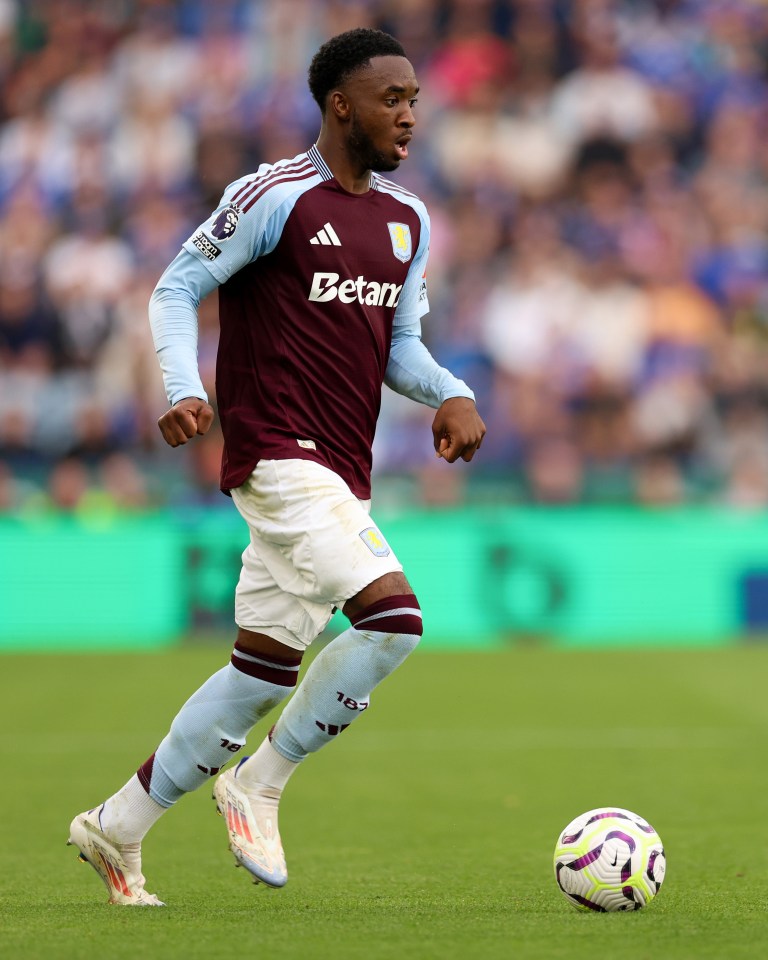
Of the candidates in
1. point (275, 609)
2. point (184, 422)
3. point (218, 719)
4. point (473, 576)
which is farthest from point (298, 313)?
point (473, 576)

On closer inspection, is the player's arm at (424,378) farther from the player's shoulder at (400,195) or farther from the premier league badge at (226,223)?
the premier league badge at (226,223)

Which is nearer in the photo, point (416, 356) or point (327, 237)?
point (327, 237)

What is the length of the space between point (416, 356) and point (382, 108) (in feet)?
2.52

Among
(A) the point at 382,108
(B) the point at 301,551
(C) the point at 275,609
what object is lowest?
(C) the point at 275,609

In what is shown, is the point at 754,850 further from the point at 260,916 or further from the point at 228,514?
the point at 228,514

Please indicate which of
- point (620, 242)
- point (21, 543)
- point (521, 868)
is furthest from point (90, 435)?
point (521, 868)

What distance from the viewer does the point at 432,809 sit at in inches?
259

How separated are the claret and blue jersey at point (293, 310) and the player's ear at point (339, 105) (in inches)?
5.2

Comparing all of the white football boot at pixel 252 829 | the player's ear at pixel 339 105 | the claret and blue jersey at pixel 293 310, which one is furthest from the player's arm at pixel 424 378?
the white football boot at pixel 252 829

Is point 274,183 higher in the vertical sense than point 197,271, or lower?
higher

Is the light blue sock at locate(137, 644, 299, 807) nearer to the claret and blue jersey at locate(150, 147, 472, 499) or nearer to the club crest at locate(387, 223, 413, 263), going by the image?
the claret and blue jersey at locate(150, 147, 472, 499)

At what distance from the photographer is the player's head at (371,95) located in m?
4.57

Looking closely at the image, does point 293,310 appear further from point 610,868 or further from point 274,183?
point 610,868

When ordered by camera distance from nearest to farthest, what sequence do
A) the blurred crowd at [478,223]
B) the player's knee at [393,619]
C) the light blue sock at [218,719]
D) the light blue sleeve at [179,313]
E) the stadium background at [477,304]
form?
the player's knee at [393,619] → the light blue sleeve at [179,313] → the light blue sock at [218,719] → the stadium background at [477,304] → the blurred crowd at [478,223]
